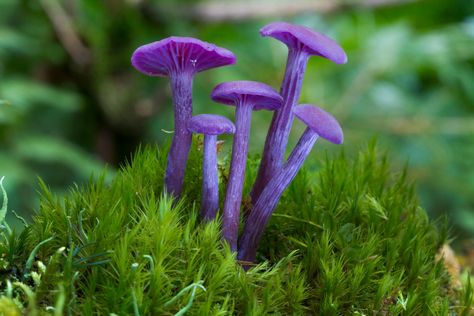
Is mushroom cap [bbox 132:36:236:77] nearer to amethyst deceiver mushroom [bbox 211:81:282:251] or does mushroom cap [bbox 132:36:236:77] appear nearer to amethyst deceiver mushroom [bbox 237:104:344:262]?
amethyst deceiver mushroom [bbox 211:81:282:251]

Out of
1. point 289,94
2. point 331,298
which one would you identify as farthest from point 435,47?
point 331,298

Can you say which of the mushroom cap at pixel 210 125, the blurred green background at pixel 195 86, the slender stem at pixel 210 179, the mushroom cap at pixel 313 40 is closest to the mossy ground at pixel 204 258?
the slender stem at pixel 210 179

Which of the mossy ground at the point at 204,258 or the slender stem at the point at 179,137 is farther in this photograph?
the slender stem at the point at 179,137

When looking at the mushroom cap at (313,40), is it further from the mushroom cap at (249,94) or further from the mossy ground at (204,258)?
the mossy ground at (204,258)

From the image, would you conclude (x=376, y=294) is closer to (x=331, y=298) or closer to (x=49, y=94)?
(x=331, y=298)

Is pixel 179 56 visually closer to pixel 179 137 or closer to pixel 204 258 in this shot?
pixel 179 137
